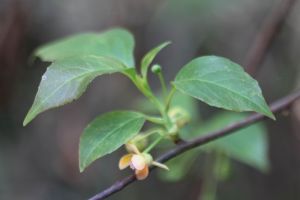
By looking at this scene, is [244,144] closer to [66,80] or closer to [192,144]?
[192,144]

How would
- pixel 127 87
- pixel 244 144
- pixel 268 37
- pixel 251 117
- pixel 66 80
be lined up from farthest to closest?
pixel 127 87, pixel 268 37, pixel 244 144, pixel 251 117, pixel 66 80

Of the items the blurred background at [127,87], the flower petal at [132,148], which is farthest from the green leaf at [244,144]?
the blurred background at [127,87]

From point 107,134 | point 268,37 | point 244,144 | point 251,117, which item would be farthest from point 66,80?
point 268,37

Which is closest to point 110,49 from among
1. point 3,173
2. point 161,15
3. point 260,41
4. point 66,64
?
point 66,64

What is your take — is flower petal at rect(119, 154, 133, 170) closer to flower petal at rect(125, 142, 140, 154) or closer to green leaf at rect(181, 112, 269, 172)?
flower petal at rect(125, 142, 140, 154)

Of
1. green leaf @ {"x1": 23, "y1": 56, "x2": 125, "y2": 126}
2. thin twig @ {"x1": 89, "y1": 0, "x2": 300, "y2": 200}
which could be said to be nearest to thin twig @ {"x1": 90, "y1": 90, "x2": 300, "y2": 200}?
thin twig @ {"x1": 89, "y1": 0, "x2": 300, "y2": 200}

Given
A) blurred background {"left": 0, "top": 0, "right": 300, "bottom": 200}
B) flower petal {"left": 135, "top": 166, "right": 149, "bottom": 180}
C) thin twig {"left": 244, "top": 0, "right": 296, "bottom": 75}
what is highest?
flower petal {"left": 135, "top": 166, "right": 149, "bottom": 180}

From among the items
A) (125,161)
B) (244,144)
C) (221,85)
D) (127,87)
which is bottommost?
(127,87)
